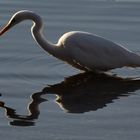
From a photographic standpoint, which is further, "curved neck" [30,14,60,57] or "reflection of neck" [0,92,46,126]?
"curved neck" [30,14,60,57]

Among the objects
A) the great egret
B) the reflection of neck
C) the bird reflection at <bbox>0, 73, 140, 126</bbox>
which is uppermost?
the great egret

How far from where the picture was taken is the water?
861 cm

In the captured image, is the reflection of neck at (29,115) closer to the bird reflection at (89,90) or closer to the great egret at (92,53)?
the bird reflection at (89,90)

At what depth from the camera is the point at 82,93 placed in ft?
33.5

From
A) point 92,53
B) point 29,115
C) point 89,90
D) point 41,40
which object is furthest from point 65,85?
point 29,115

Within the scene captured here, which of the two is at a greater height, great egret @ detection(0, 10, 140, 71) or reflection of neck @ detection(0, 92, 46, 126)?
great egret @ detection(0, 10, 140, 71)

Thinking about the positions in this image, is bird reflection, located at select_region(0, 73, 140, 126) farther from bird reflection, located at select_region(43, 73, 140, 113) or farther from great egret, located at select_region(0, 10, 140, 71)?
great egret, located at select_region(0, 10, 140, 71)

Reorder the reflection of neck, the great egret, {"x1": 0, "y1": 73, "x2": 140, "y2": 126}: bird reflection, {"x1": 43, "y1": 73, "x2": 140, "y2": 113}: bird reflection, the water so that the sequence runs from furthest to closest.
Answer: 1. the great egret
2. {"x1": 43, "y1": 73, "x2": 140, "y2": 113}: bird reflection
3. {"x1": 0, "y1": 73, "x2": 140, "y2": 126}: bird reflection
4. the reflection of neck
5. the water

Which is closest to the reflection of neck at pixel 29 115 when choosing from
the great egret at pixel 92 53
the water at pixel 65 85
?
the water at pixel 65 85

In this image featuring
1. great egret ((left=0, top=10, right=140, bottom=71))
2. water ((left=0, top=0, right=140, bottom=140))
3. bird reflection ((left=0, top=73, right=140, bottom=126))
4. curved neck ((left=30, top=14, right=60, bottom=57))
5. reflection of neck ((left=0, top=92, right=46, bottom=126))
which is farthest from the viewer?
curved neck ((left=30, top=14, right=60, bottom=57))

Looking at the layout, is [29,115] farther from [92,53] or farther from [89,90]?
[92,53]

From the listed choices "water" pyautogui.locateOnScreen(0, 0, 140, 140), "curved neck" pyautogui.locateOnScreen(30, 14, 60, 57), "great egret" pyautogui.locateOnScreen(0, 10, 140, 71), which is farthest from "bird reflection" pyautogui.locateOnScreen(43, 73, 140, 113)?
"curved neck" pyautogui.locateOnScreen(30, 14, 60, 57)

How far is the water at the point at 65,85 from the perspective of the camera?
28.2 feet

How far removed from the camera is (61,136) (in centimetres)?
828
